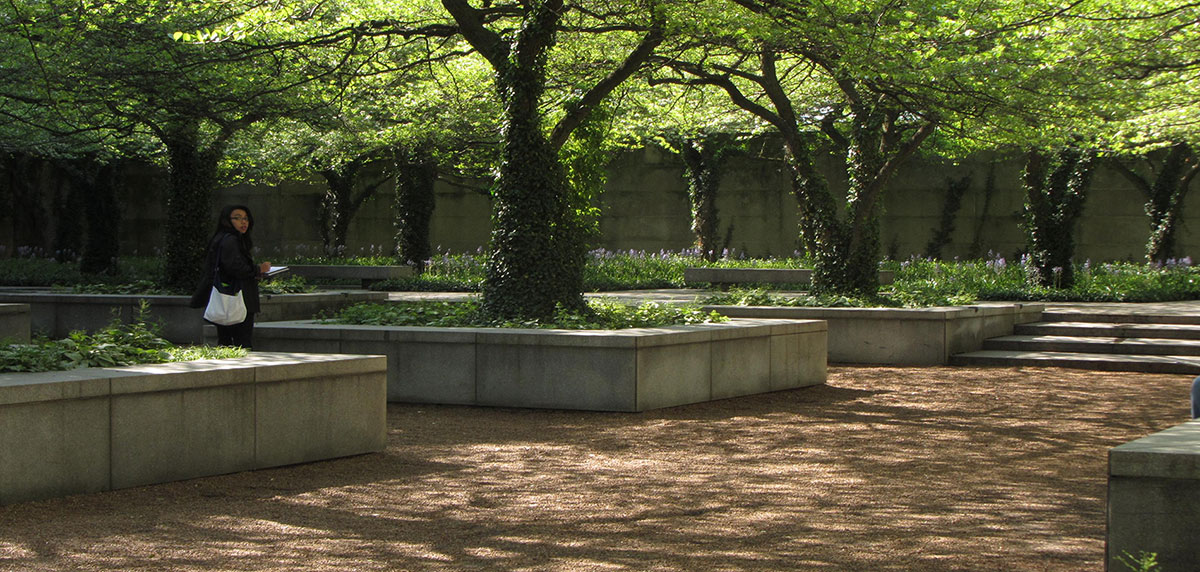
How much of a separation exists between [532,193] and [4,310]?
5809 millimetres

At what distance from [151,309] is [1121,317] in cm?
1271

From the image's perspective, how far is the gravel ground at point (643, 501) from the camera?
17.7 feet

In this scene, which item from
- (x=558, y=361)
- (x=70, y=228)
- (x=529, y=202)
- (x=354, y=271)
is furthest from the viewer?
(x=70, y=228)

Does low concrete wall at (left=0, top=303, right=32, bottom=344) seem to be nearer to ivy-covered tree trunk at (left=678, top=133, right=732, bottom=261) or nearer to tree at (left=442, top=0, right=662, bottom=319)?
tree at (left=442, top=0, right=662, bottom=319)

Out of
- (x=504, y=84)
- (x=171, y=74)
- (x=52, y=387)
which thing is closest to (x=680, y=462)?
(x=52, y=387)

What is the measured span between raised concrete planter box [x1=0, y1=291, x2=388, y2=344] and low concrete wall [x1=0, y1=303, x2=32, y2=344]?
2.31 m

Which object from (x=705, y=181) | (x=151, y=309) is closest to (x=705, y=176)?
(x=705, y=181)

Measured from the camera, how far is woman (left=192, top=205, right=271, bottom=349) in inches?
409

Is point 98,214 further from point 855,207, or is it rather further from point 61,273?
point 855,207

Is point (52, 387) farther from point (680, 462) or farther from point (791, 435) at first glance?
point (791, 435)

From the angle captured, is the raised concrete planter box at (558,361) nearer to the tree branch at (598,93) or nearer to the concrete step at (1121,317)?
the tree branch at (598,93)

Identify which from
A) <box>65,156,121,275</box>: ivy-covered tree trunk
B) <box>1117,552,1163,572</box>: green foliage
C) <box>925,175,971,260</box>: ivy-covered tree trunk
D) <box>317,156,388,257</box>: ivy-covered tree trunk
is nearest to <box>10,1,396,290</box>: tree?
<box>1117,552,1163,572</box>: green foliage

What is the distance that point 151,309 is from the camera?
15.9 metres

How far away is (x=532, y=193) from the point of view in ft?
39.0
